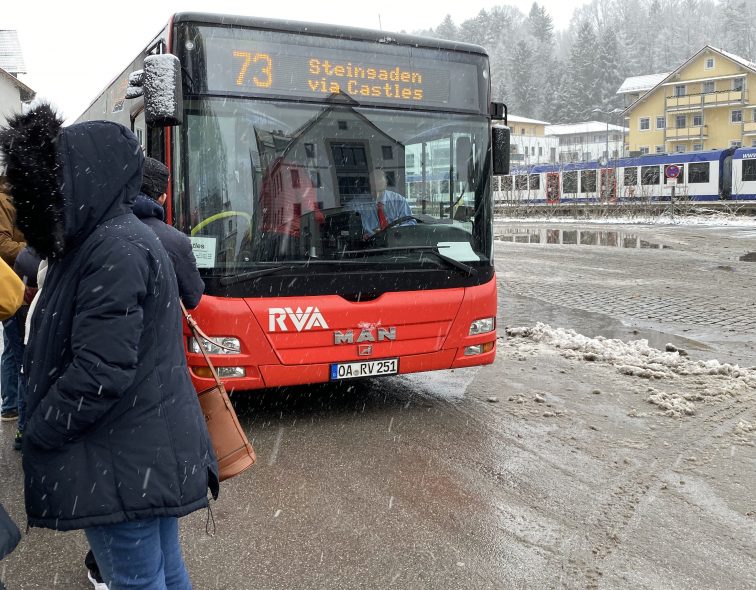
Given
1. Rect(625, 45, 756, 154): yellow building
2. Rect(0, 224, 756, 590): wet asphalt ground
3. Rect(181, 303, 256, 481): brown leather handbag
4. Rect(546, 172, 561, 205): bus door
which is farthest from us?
Rect(625, 45, 756, 154): yellow building

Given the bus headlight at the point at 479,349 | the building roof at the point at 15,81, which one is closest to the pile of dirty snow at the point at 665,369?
the bus headlight at the point at 479,349

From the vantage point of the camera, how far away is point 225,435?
296cm

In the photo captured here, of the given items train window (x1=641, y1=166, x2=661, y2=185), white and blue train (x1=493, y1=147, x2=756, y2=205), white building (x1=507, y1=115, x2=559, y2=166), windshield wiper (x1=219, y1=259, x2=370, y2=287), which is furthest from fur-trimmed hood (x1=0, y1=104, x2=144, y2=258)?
white building (x1=507, y1=115, x2=559, y2=166)

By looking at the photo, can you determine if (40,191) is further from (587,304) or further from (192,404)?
(587,304)

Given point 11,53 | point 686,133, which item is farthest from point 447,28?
point 11,53

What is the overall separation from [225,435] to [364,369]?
299 cm

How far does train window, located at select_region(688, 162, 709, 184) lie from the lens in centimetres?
4431

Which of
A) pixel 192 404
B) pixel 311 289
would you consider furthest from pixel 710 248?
pixel 192 404

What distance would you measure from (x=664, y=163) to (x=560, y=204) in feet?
24.6

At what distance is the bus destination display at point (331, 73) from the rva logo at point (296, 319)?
1582mm

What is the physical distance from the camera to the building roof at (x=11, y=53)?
56.6m

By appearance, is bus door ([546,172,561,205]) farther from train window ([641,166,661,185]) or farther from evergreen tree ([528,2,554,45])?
evergreen tree ([528,2,554,45])

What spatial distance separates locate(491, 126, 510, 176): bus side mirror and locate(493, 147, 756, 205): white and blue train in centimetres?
3729

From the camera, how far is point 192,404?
2.44 meters
